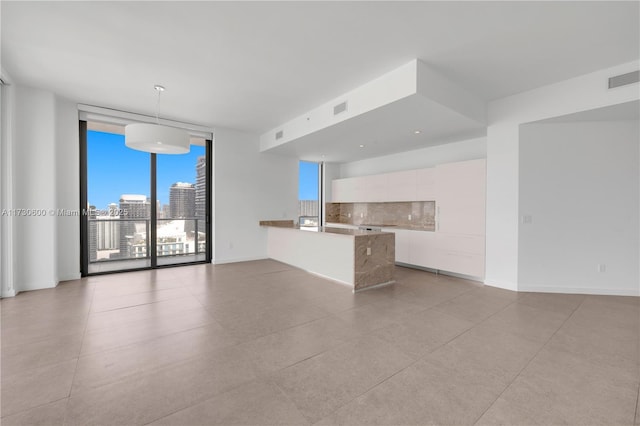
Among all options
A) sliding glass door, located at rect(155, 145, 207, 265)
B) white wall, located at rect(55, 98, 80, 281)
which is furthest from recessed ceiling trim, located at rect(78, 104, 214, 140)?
sliding glass door, located at rect(155, 145, 207, 265)

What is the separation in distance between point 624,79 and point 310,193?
665 cm

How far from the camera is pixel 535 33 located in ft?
9.11

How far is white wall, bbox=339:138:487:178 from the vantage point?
5.38 metres

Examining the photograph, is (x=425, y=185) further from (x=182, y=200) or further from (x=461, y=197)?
(x=182, y=200)

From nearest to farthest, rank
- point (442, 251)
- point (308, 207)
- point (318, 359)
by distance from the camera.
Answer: point (318, 359)
point (442, 251)
point (308, 207)

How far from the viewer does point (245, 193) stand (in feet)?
21.8

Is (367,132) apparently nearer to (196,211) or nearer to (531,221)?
(531,221)

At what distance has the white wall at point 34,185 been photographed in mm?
4078

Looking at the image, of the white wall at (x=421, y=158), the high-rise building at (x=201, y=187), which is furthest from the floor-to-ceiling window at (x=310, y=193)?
the high-rise building at (x=201, y=187)

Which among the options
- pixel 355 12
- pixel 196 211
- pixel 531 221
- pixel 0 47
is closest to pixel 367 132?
pixel 355 12

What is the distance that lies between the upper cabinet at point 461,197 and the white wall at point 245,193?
3858mm

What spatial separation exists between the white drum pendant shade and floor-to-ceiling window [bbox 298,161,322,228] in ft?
15.2

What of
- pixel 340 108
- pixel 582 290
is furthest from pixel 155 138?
pixel 582 290

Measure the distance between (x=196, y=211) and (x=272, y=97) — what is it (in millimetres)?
3439
